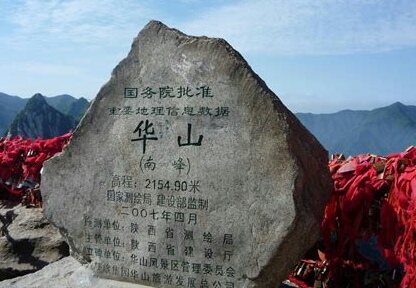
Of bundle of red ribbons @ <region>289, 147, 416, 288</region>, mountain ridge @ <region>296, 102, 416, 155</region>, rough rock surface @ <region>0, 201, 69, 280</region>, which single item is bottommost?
rough rock surface @ <region>0, 201, 69, 280</region>

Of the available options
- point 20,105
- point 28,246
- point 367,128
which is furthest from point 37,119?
point 20,105

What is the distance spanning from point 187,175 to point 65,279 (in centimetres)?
94

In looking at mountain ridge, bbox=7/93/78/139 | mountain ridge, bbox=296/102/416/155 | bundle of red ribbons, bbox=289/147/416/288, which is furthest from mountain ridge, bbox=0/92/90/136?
bundle of red ribbons, bbox=289/147/416/288

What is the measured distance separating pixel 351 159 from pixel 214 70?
3.19 ft

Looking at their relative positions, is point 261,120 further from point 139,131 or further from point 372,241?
point 372,241

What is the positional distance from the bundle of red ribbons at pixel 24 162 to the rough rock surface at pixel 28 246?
1.18 feet

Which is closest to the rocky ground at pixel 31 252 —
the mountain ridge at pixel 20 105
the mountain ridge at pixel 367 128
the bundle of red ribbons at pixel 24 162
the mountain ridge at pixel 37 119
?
the bundle of red ribbons at pixel 24 162

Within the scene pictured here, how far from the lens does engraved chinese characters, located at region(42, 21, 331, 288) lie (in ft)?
7.95

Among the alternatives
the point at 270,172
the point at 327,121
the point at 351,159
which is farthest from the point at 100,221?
the point at 327,121

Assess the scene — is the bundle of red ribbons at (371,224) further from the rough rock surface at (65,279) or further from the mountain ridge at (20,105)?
the mountain ridge at (20,105)

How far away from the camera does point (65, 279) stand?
297cm

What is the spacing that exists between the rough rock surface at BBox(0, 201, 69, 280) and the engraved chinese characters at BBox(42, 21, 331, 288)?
3.01ft

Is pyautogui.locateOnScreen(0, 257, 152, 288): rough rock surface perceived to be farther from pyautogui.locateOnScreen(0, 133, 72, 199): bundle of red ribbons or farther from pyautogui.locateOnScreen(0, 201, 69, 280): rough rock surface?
pyautogui.locateOnScreen(0, 133, 72, 199): bundle of red ribbons

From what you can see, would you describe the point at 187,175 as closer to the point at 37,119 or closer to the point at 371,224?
the point at 371,224
